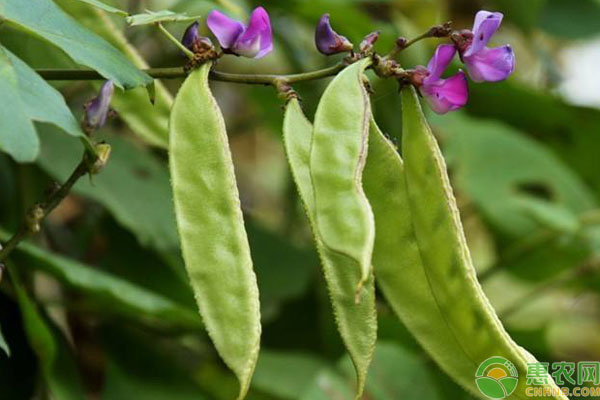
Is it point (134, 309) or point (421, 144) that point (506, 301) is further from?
point (421, 144)

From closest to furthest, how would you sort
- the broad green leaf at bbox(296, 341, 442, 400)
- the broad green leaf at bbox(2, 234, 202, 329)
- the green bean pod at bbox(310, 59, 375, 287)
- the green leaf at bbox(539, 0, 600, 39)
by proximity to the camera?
the green bean pod at bbox(310, 59, 375, 287)
the broad green leaf at bbox(2, 234, 202, 329)
the broad green leaf at bbox(296, 341, 442, 400)
the green leaf at bbox(539, 0, 600, 39)

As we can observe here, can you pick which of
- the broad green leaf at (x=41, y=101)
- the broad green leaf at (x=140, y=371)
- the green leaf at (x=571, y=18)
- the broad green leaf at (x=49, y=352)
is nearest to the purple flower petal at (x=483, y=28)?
the broad green leaf at (x=41, y=101)

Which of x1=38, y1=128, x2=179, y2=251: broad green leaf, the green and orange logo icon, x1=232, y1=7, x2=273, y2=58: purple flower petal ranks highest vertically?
x1=232, y1=7, x2=273, y2=58: purple flower petal

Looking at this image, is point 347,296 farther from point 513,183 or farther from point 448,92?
point 513,183

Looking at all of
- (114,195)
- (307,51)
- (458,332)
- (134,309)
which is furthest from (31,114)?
(307,51)

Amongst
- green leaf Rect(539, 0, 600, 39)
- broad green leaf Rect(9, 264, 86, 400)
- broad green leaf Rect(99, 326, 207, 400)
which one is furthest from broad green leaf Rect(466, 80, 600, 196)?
broad green leaf Rect(9, 264, 86, 400)

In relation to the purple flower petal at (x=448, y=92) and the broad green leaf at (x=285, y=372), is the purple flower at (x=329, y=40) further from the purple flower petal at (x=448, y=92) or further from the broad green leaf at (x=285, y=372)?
the broad green leaf at (x=285, y=372)

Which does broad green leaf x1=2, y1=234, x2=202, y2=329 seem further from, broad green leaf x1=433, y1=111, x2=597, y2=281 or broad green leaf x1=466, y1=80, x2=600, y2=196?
broad green leaf x1=466, y1=80, x2=600, y2=196

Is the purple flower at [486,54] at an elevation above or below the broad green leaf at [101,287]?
above
